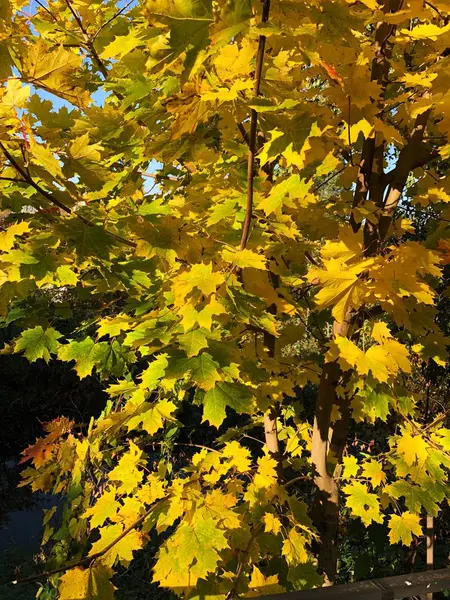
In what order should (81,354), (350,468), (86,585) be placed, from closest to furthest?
(86,585) < (81,354) < (350,468)

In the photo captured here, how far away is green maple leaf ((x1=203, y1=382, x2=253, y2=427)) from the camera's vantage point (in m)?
1.86

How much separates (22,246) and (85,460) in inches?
62.7

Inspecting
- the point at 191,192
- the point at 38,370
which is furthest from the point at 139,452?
the point at 38,370

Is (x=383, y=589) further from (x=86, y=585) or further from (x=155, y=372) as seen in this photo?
(x=86, y=585)

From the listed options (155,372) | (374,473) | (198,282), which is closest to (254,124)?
(198,282)

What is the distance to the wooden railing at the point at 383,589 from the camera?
1082mm

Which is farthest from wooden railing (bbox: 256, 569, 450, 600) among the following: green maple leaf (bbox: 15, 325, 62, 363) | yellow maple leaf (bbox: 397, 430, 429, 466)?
green maple leaf (bbox: 15, 325, 62, 363)

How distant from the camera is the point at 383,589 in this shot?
112 centimetres

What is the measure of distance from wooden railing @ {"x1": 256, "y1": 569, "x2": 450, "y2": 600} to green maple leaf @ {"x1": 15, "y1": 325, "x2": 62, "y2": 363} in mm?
1845

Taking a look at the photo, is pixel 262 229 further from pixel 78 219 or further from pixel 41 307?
pixel 41 307

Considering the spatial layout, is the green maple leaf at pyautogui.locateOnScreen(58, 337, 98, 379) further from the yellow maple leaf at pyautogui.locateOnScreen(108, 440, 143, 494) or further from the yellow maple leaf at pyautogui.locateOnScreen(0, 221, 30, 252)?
the yellow maple leaf at pyautogui.locateOnScreen(0, 221, 30, 252)

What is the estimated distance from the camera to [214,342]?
6.07ft

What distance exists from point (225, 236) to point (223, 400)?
73 cm

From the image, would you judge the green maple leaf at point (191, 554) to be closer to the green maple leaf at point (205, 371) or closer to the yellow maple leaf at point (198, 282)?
the green maple leaf at point (205, 371)
